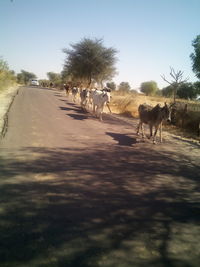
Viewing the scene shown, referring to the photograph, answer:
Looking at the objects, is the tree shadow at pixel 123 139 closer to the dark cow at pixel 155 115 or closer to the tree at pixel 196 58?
the dark cow at pixel 155 115

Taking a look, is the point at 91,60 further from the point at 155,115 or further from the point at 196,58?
the point at 155,115

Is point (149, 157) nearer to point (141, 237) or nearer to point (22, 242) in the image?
point (141, 237)

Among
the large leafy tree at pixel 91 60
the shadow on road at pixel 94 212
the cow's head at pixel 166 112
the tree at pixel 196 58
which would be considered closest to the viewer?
the shadow on road at pixel 94 212

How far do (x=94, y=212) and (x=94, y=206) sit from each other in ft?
0.72

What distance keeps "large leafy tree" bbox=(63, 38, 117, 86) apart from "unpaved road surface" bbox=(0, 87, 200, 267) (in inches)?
1206

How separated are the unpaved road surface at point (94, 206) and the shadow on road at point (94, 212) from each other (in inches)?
0.5

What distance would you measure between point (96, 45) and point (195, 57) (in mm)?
17215

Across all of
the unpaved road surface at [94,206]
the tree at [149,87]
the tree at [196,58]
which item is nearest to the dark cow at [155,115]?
the unpaved road surface at [94,206]

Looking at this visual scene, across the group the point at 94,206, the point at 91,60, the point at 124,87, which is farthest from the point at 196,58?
the point at 124,87

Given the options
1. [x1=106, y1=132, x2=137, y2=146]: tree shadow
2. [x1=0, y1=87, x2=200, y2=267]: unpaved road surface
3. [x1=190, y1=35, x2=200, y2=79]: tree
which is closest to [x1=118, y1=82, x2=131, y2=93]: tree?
[x1=190, y1=35, x2=200, y2=79]: tree

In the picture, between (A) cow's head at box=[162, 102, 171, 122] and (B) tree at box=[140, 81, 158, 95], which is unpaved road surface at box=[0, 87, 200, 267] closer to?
(A) cow's head at box=[162, 102, 171, 122]

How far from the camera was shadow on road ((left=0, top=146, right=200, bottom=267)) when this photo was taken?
306 centimetres

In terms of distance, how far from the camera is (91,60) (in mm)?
36688

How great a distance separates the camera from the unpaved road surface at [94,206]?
3.09m
